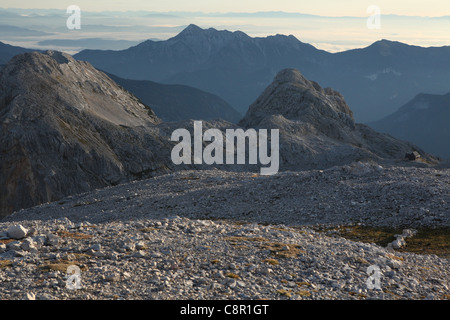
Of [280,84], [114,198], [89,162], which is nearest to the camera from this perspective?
[114,198]

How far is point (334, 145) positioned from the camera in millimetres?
116438

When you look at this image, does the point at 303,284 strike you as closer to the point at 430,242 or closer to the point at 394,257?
the point at 394,257

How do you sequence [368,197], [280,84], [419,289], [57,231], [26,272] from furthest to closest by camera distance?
1. [280,84]
2. [368,197]
3. [57,231]
4. [419,289]
5. [26,272]

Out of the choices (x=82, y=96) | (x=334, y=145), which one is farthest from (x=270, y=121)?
(x=82, y=96)

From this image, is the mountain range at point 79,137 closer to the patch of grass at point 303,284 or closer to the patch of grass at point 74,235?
the patch of grass at point 74,235

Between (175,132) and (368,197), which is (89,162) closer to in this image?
(175,132)

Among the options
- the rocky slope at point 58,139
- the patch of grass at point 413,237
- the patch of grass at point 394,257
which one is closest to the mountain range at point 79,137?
the rocky slope at point 58,139

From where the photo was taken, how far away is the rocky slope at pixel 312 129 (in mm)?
107062

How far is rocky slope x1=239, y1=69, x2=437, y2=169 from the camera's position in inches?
4215

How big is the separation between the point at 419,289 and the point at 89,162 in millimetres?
75462

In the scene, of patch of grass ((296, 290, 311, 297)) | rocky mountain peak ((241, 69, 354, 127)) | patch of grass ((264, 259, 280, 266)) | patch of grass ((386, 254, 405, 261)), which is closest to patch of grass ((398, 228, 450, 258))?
patch of grass ((386, 254, 405, 261))

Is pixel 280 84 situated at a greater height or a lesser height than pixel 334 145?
greater

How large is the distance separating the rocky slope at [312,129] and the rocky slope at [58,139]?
3345 cm
